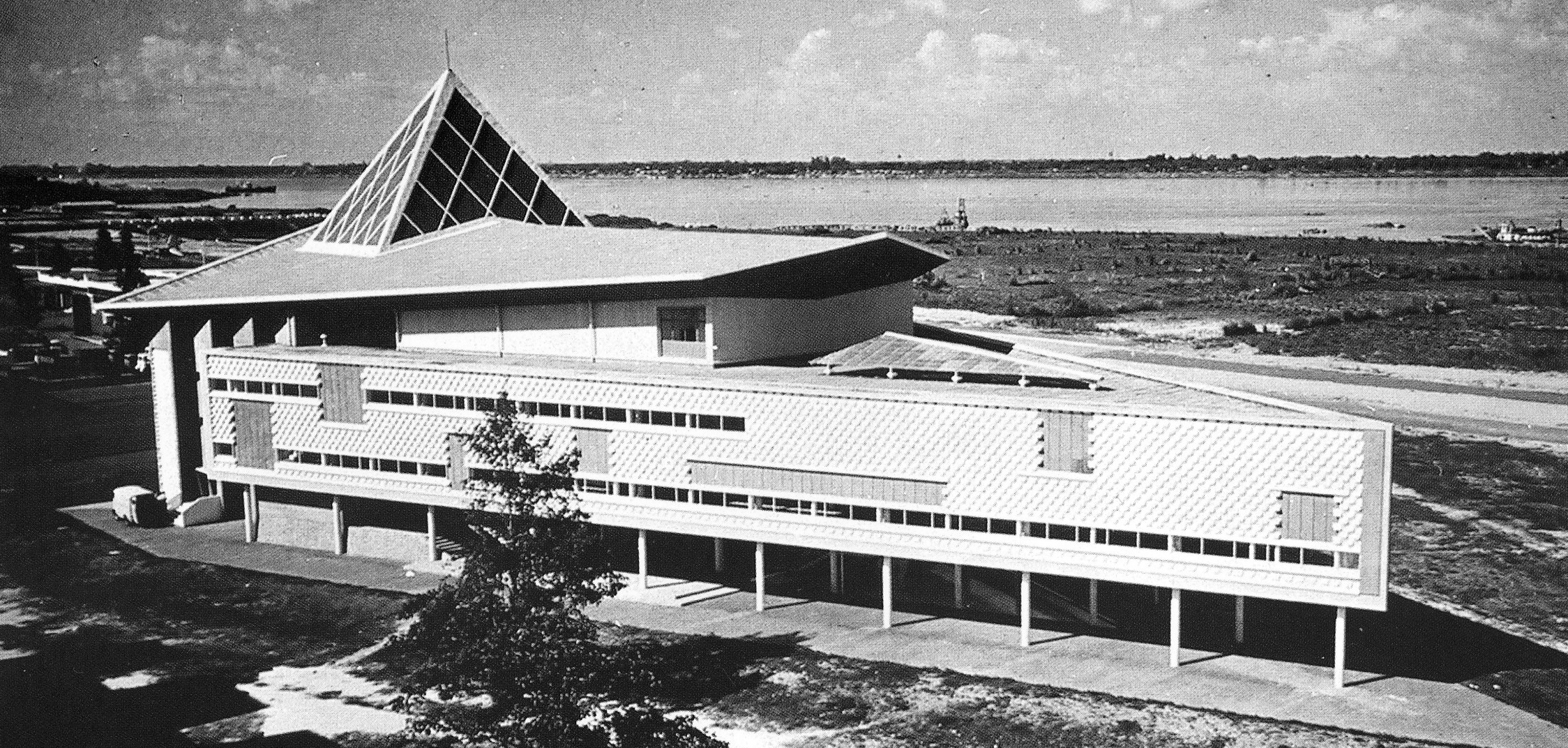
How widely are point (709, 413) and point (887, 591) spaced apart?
8.06 metres

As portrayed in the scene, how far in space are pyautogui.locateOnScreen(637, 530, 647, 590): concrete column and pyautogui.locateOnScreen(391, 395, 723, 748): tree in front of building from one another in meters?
17.9

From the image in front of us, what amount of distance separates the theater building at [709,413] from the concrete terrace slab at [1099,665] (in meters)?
1.41

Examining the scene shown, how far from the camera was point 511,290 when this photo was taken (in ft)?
174

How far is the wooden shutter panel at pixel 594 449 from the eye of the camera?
48.5m

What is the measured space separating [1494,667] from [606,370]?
2903 cm

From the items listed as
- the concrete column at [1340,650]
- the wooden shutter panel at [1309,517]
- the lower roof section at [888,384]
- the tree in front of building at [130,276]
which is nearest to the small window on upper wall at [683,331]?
the lower roof section at [888,384]

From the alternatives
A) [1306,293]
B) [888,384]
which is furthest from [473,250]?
[1306,293]

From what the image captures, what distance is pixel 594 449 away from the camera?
4869 centimetres

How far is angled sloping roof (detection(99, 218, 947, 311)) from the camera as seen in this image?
50.9 meters

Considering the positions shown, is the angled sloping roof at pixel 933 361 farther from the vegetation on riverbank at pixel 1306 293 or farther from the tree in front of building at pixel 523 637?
the vegetation on riverbank at pixel 1306 293

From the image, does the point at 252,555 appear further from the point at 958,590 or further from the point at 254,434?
the point at 958,590

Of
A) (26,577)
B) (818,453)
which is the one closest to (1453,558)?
(818,453)

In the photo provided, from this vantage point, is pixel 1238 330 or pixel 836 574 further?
pixel 1238 330

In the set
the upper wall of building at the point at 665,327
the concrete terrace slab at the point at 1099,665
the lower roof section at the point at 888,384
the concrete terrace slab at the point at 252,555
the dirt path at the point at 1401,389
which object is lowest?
the concrete terrace slab at the point at 1099,665
